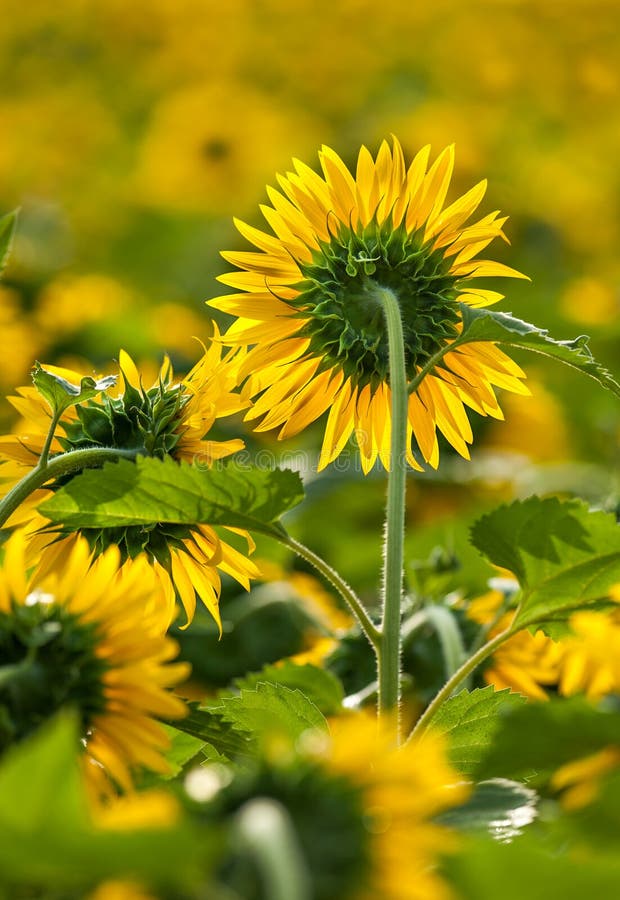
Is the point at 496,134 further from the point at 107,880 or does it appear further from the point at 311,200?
the point at 107,880

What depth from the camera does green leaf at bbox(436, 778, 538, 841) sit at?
60cm

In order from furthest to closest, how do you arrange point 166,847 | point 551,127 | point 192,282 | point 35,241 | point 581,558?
point 551,127, point 35,241, point 192,282, point 581,558, point 166,847

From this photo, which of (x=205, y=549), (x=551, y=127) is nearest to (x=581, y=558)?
(x=205, y=549)

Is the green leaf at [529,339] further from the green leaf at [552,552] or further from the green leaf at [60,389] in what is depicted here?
the green leaf at [60,389]

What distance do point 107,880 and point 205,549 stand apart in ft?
1.65

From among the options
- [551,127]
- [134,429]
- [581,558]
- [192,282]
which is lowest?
[581,558]

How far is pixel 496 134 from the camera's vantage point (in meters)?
4.12

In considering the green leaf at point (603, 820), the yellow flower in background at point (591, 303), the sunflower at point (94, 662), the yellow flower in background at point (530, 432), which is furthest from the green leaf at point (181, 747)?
the yellow flower in background at point (591, 303)

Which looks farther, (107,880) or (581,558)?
(581,558)

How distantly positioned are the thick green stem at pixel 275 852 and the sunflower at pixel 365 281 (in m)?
0.49

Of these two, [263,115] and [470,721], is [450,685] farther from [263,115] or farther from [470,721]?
[263,115]

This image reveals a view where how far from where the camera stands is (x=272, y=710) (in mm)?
823

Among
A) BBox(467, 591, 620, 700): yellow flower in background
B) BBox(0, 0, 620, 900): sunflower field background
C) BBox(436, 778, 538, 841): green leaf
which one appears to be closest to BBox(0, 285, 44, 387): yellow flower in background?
BBox(0, 0, 620, 900): sunflower field background

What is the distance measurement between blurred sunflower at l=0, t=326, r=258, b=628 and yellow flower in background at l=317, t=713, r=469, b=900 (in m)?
0.42
